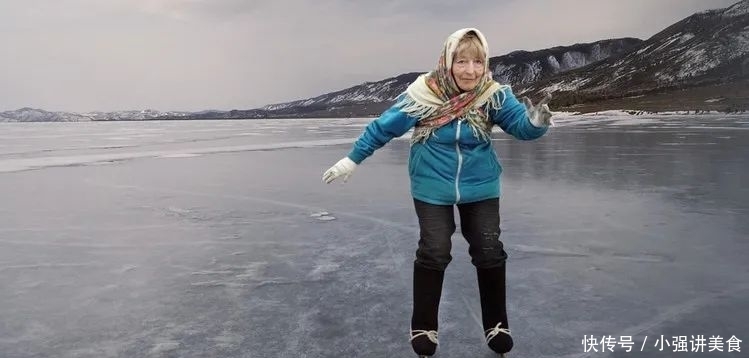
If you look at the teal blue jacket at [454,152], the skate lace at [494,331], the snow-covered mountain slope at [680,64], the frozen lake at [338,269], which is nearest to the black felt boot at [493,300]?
the skate lace at [494,331]

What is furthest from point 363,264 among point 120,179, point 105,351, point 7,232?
point 120,179

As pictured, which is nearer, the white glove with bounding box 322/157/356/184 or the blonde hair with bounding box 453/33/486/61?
the blonde hair with bounding box 453/33/486/61

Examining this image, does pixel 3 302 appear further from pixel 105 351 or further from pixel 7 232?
pixel 7 232

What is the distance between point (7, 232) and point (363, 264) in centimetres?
425

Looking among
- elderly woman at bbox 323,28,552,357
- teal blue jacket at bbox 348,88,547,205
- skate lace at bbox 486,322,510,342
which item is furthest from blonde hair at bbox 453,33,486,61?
skate lace at bbox 486,322,510,342

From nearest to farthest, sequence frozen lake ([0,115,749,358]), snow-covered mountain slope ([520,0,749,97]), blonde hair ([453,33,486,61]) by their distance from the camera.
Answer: blonde hair ([453,33,486,61]) → frozen lake ([0,115,749,358]) → snow-covered mountain slope ([520,0,749,97])

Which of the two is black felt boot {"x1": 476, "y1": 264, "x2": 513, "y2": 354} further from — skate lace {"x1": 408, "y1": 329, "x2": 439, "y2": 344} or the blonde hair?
the blonde hair

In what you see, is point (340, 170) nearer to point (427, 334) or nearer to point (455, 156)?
point (455, 156)

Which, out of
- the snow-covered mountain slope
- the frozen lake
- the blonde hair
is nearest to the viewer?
the blonde hair

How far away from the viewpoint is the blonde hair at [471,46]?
2.89 metres

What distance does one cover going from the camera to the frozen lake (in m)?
3.20

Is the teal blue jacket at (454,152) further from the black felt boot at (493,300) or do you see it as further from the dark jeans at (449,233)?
the black felt boot at (493,300)

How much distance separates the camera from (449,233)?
10.2 feet

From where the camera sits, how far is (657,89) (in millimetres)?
126375
